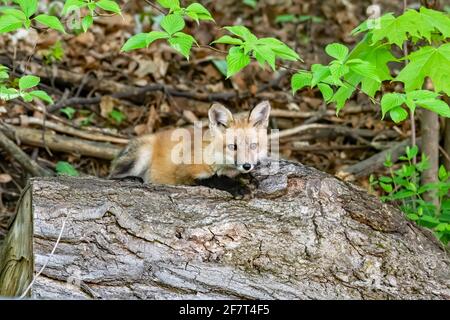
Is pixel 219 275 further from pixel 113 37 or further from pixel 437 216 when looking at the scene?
pixel 113 37

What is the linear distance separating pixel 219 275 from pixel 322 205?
35.4 inches

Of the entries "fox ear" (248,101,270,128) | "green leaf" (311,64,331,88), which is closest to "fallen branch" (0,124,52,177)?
"fox ear" (248,101,270,128)

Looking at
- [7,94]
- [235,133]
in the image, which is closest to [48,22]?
[7,94]

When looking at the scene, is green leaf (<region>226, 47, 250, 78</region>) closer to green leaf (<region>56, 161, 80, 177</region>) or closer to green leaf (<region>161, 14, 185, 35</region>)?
green leaf (<region>161, 14, 185, 35</region>)

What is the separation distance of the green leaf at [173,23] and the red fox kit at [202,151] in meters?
1.64

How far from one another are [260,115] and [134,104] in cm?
317

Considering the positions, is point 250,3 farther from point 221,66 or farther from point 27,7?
point 27,7

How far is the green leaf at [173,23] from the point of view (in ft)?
14.0

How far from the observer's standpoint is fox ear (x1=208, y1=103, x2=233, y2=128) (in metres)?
5.97

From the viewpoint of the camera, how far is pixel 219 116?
605 cm

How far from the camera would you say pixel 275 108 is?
9172 mm

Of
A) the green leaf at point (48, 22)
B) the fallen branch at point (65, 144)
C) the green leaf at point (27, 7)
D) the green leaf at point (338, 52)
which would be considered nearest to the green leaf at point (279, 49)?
the green leaf at point (338, 52)

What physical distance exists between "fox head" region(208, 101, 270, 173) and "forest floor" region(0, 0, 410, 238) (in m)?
2.04
